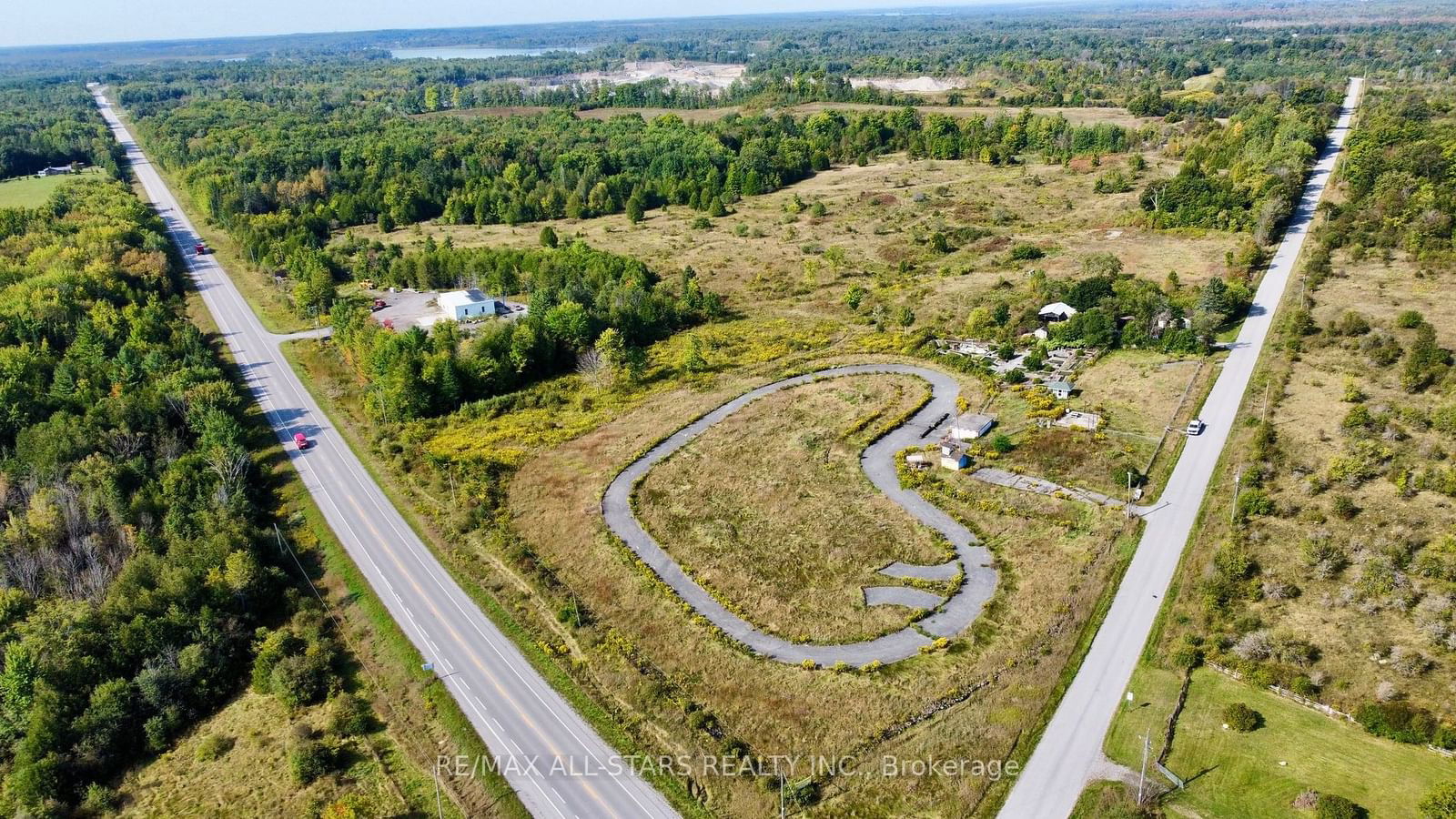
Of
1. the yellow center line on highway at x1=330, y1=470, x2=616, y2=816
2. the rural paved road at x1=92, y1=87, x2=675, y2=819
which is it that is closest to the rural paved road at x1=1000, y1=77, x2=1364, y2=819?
the rural paved road at x1=92, y1=87, x2=675, y2=819

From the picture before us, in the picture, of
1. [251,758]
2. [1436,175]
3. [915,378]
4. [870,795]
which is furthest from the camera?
[1436,175]

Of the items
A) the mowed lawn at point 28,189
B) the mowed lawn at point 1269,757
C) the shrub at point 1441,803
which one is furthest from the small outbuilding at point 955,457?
the mowed lawn at point 28,189

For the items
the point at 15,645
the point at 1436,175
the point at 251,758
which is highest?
the point at 1436,175

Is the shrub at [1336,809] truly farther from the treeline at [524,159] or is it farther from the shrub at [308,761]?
the treeline at [524,159]

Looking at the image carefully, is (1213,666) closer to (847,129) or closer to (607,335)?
(607,335)

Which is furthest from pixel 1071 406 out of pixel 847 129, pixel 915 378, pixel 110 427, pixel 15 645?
pixel 847 129

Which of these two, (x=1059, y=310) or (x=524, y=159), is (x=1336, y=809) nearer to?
(x=1059, y=310)
